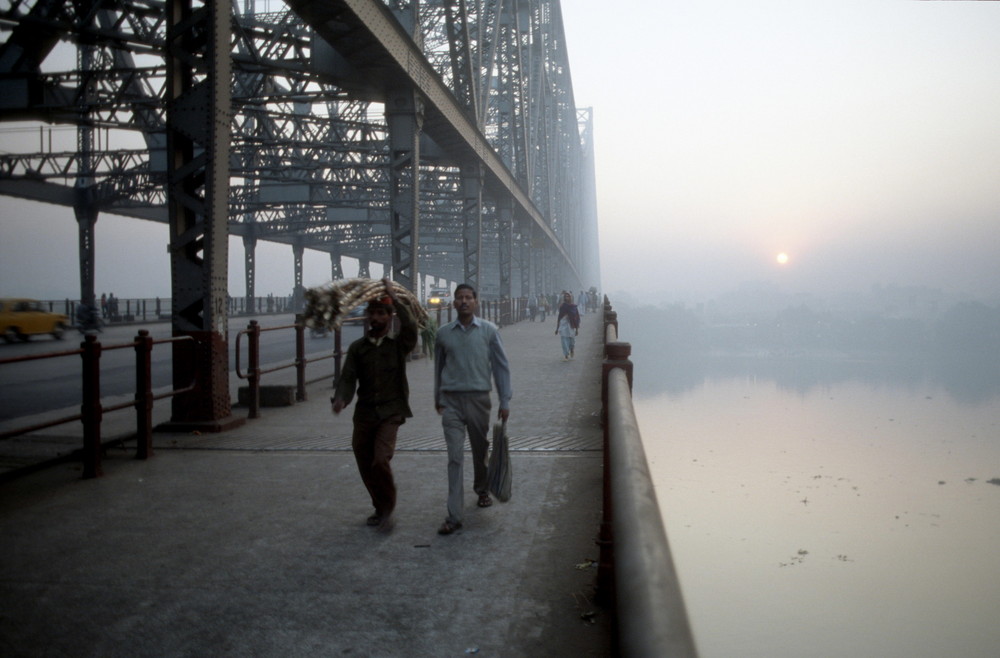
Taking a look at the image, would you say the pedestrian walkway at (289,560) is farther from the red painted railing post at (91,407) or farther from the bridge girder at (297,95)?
the bridge girder at (297,95)

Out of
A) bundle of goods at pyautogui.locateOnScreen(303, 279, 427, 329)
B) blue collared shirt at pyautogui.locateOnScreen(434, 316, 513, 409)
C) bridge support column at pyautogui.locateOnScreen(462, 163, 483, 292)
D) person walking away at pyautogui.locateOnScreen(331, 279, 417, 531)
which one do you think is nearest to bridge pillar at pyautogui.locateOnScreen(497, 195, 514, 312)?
bridge support column at pyautogui.locateOnScreen(462, 163, 483, 292)

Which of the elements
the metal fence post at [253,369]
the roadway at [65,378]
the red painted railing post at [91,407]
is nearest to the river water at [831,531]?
the red painted railing post at [91,407]

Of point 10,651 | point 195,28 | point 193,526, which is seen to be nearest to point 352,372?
point 193,526

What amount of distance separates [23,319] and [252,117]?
1147 centimetres

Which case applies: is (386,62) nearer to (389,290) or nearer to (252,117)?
(389,290)

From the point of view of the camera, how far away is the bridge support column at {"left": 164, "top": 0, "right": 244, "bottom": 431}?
858 centimetres

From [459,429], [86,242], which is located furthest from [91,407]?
[86,242]

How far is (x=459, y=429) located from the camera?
18.2ft

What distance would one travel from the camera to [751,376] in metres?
176

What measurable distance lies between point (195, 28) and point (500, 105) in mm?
28144

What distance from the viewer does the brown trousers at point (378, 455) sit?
5258 mm

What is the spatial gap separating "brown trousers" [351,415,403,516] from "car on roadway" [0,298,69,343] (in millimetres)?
28036

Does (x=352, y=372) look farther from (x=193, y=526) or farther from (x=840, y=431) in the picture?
(x=840, y=431)

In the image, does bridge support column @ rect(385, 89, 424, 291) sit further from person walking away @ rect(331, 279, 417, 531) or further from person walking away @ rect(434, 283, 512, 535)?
person walking away @ rect(331, 279, 417, 531)
